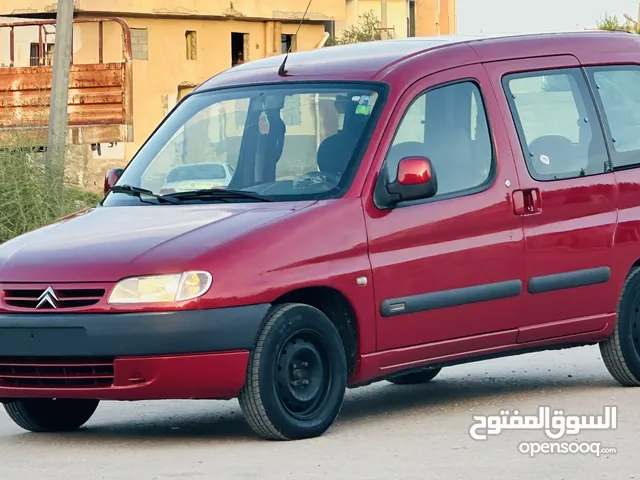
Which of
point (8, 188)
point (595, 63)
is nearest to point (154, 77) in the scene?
point (8, 188)

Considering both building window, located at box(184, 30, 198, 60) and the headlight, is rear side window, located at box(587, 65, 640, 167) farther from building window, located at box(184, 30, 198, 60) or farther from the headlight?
building window, located at box(184, 30, 198, 60)

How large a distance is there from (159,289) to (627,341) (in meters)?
3.30

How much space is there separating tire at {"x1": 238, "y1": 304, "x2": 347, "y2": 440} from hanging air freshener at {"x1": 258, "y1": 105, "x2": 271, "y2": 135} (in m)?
1.36

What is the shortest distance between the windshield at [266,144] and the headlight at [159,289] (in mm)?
994

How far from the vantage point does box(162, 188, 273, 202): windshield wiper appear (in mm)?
9023

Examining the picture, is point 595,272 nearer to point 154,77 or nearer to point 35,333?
point 35,333

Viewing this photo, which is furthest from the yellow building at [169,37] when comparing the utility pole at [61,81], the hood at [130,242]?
the hood at [130,242]

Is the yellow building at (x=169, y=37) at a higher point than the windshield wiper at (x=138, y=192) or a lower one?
higher

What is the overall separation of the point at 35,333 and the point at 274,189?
1.50 meters

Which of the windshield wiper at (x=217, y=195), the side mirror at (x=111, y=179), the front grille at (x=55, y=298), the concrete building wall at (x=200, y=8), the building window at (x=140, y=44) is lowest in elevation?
the front grille at (x=55, y=298)

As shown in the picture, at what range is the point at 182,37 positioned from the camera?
51750 mm

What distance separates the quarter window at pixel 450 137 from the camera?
927cm

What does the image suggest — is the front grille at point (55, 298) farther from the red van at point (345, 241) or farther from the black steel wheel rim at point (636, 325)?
the black steel wheel rim at point (636, 325)

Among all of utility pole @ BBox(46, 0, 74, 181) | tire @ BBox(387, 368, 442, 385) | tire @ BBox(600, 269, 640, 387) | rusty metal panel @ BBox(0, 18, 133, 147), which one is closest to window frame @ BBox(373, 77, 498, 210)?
tire @ BBox(600, 269, 640, 387)
